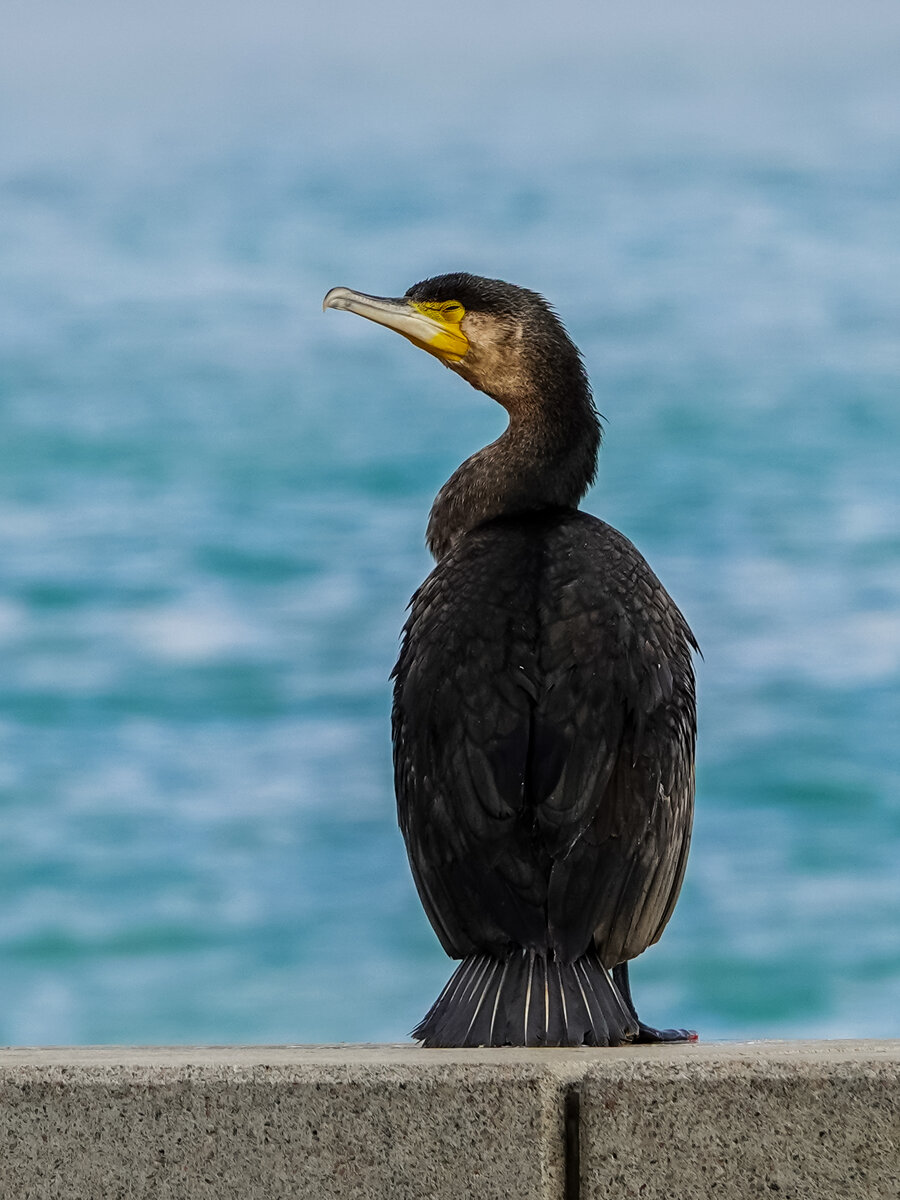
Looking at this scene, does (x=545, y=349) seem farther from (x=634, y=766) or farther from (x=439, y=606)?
(x=634, y=766)

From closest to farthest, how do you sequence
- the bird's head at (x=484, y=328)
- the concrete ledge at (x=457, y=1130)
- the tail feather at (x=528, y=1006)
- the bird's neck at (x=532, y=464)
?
the concrete ledge at (x=457, y=1130) → the tail feather at (x=528, y=1006) → the bird's neck at (x=532, y=464) → the bird's head at (x=484, y=328)

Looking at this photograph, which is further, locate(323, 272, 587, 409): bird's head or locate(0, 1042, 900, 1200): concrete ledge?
locate(323, 272, 587, 409): bird's head

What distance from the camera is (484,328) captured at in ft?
14.5

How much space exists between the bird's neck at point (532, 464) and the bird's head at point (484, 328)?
0.21ft

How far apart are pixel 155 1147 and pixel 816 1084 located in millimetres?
1059

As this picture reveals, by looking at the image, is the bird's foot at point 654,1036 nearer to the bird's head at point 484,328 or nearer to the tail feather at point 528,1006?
the tail feather at point 528,1006

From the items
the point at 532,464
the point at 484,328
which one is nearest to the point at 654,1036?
the point at 532,464

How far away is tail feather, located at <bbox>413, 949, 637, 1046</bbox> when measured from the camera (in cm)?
330

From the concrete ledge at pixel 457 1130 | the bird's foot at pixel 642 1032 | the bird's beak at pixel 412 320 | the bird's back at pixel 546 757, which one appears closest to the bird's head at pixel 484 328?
the bird's beak at pixel 412 320

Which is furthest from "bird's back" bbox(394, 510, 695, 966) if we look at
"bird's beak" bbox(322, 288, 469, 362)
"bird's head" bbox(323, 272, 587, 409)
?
"bird's beak" bbox(322, 288, 469, 362)

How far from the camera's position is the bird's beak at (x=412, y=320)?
446 cm

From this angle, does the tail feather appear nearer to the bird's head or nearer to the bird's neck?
the bird's neck

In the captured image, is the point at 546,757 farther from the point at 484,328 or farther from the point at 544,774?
the point at 484,328

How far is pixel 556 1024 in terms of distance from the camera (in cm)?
330
